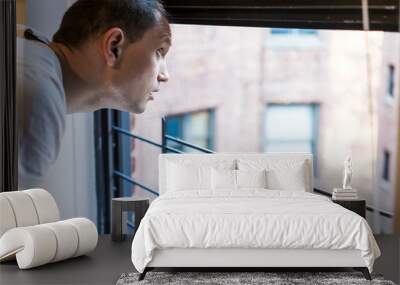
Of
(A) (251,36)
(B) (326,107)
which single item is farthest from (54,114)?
(B) (326,107)

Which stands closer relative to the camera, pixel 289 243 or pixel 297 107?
pixel 289 243

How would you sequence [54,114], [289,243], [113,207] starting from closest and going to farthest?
[289,243] → [113,207] → [54,114]

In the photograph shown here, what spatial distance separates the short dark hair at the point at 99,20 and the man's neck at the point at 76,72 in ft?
0.24

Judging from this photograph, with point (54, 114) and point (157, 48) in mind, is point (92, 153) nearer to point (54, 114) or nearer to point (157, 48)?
point (54, 114)

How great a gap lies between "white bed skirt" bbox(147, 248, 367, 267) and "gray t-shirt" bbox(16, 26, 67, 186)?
8.01 ft

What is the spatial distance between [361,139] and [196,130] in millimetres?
1504

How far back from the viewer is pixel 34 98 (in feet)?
23.1

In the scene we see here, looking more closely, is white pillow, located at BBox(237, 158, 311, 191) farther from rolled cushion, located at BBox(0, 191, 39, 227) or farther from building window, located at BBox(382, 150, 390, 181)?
rolled cushion, located at BBox(0, 191, 39, 227)

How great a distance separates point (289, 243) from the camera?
499 cm

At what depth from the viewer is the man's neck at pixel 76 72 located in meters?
6.98

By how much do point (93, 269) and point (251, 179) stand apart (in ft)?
5.42

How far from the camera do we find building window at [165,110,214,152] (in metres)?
7.17

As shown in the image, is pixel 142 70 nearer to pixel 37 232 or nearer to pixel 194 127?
pixel 194 127

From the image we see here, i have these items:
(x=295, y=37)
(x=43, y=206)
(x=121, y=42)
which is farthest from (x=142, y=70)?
(x=43, y=206)
